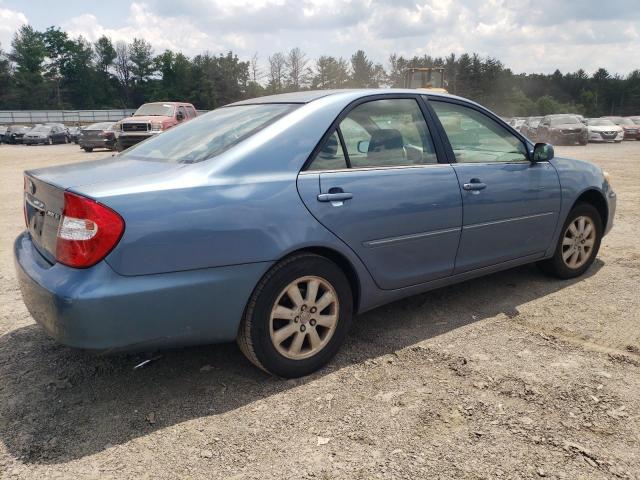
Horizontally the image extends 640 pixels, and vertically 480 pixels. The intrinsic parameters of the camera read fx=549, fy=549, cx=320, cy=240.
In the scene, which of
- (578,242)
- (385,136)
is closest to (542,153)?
(578,242)

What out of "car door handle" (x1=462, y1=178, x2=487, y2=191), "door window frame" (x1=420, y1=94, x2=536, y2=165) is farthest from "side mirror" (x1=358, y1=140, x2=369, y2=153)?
"car door handle" (x1=462, y1=178, x2=487, y2=191)

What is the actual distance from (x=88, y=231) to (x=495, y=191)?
2.74 m

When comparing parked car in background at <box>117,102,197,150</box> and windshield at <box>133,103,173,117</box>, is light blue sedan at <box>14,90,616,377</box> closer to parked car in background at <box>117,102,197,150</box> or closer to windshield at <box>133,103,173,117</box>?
parked car in background at <box>117,102,197,150</box>

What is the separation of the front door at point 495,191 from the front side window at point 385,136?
23 cm

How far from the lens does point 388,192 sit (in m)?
3.33

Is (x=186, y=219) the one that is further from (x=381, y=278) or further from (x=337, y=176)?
(x=381, y=278)

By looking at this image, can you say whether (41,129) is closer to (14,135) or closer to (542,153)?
(14,135)

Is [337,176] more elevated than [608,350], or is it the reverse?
[337,176]

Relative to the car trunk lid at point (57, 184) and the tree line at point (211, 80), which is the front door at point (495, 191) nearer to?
the car trunk lid at point (57, 184)

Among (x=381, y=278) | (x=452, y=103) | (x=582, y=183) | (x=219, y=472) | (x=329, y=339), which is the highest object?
(x=452, y=103)

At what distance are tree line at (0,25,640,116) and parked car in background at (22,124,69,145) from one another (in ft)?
142

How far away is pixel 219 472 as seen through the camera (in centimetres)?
236

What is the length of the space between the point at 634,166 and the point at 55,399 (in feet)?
55.6

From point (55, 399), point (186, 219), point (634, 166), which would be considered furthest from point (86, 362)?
point (634, 166)
